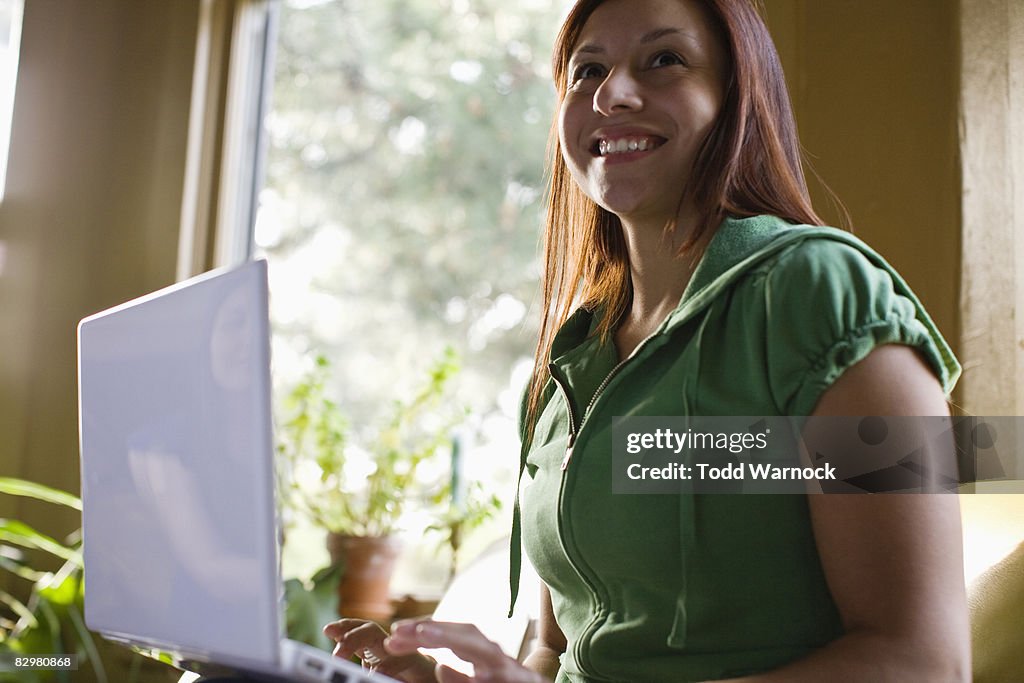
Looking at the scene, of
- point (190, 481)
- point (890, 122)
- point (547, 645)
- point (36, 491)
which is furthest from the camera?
point (36, 491)

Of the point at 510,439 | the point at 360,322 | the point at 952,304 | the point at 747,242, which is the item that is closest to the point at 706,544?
the point at 747,242

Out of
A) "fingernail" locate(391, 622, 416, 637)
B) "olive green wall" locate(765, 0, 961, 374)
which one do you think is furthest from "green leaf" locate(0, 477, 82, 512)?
"olive green wall" locate(765, 0, 961, 374)

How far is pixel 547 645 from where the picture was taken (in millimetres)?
1162

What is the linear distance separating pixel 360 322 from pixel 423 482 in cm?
49

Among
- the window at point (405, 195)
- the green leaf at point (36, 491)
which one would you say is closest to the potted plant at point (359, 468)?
the window at point (405, 195)

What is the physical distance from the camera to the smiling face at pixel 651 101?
3.26 feet

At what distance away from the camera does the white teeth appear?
1.01 meters

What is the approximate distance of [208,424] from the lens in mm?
621

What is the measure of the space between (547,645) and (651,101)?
69cm

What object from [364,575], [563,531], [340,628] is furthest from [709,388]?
[364,575]

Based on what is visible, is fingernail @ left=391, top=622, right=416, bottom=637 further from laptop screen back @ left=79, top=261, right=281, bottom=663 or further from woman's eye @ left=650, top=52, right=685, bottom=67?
woman's eye @ left=650, top=52, right=685, bottom=67

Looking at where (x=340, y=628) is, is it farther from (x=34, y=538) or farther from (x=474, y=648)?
(x=34, y=538)

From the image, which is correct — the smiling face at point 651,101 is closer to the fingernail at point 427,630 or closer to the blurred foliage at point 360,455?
the fingernail at point 427,630

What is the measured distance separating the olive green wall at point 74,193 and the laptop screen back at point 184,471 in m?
1.60
